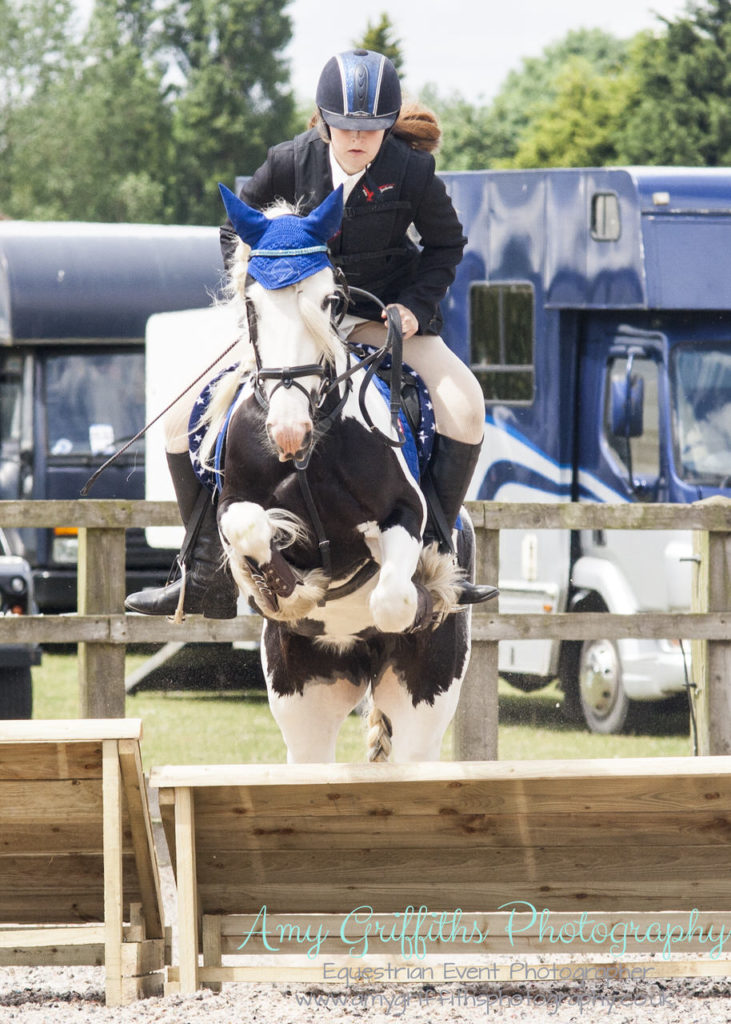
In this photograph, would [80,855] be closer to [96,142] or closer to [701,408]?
[701,408]

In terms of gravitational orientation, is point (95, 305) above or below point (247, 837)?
above

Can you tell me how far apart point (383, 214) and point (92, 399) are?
8.56m

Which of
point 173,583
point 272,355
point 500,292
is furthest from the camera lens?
point 500,292

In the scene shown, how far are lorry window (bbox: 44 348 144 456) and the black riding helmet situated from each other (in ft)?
27.9

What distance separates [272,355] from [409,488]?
601 mm

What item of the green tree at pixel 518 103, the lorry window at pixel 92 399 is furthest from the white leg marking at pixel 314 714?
the green tree at pixel 518 103

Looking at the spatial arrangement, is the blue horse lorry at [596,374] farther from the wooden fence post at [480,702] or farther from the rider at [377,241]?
the rider at [377,241]

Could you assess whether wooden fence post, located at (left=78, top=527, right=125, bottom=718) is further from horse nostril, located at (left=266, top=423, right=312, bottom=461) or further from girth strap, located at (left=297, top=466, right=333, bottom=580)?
horse nostril, located at (left=266, top=423, right=312, bottom=461)

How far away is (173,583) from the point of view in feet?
15.5

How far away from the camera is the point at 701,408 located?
9.27 m

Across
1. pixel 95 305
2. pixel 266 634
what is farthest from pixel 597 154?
pixel 266 634

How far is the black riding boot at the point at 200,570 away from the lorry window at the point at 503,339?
18.2 ft

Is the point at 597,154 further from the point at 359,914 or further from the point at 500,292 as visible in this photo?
the point at 359,914

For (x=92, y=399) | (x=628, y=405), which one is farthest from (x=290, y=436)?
(x=92, y=399)
